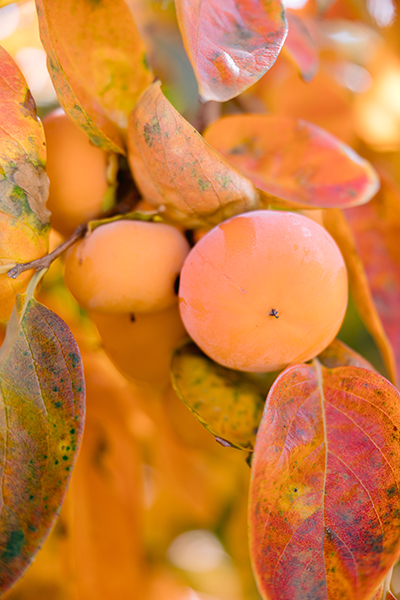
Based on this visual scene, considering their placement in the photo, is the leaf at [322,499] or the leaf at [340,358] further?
the leaf at [340,358]

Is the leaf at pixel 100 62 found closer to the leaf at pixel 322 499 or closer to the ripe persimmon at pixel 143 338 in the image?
the ripe persimmon at pixel 143 338

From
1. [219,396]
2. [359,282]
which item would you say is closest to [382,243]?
[359,282]

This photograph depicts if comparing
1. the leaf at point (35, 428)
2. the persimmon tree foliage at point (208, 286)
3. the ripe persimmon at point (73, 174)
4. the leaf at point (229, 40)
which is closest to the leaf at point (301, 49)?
the persimmon tree foliage at point (208, 286)

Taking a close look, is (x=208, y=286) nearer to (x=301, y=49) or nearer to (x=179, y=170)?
(x=179, y=170)

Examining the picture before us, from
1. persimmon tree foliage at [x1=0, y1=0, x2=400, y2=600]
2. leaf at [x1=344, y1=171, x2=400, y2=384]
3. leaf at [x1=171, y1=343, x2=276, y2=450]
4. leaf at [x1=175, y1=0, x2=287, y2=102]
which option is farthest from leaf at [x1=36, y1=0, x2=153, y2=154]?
leaf at [x1=344, y1=171, x2=400, y2=384]

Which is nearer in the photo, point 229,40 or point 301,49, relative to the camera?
point 229,40

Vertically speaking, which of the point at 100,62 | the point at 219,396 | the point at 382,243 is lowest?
the point at 382,243
